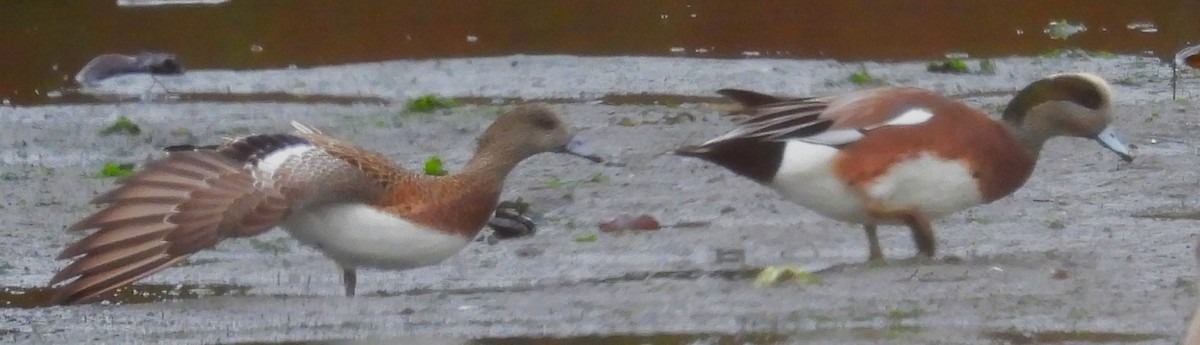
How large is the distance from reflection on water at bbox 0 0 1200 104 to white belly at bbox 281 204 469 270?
4885mm

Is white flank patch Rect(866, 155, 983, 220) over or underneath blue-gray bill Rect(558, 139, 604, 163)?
underneath

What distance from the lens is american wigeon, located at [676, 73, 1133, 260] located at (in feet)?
19.7

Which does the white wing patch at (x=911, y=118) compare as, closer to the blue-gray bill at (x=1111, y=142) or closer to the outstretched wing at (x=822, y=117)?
the outstretched wing at (x=822, y=117)

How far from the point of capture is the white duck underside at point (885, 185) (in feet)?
19.7

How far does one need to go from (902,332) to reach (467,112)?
15.5 feet

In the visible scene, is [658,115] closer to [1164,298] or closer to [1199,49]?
[1199,49]

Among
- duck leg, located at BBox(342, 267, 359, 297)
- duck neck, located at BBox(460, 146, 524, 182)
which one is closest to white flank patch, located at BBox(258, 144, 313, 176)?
duck leg, located at BBox(342, 267, 359, 297)

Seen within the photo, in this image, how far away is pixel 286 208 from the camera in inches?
212

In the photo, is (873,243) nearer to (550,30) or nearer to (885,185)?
(885,185)

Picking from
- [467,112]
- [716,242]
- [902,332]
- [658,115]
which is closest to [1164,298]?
[902,332]

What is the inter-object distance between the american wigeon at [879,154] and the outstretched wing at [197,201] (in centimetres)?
126

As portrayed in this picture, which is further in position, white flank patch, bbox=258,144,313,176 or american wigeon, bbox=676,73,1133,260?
american wigeon, bbox=676,73,1133,260

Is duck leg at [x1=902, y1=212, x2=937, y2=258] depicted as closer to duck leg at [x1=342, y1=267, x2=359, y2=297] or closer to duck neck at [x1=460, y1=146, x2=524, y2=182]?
duck neck at [x1=460, y1=146, x2=524, y2=182]

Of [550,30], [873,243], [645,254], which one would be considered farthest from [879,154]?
[550,30]
